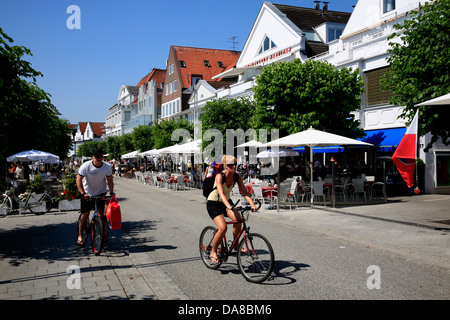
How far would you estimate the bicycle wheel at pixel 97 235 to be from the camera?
23.0 ft

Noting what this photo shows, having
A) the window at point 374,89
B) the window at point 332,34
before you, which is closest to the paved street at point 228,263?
the window at point 374,89

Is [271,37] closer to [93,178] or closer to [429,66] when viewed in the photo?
[429,66]

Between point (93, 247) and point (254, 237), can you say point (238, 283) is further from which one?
point (93, 247)

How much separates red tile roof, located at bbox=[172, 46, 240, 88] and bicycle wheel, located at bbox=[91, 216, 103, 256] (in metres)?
50.4

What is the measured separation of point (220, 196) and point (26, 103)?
728cm

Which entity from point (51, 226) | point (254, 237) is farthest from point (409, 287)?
point (51, 226)

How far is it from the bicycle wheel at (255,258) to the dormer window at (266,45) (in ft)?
102

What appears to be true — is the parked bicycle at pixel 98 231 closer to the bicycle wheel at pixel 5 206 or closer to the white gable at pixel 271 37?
the bicycle wheel at pixel 5 206

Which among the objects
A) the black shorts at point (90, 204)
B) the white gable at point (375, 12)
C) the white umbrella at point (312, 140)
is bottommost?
the black shorts at point (90, 204)

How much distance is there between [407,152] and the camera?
8.48 metres

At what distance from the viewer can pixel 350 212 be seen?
42.3ft

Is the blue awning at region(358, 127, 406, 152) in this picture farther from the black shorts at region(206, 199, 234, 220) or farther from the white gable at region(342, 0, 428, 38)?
the black shorts at region(206, 199, 234, 220)

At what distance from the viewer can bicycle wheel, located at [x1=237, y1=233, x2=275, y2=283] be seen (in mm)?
5276

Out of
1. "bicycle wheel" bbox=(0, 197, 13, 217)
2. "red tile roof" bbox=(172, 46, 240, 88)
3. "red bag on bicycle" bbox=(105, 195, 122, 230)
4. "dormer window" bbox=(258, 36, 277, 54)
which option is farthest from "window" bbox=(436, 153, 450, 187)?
"red tile roof" bbox=(172, 46, 240, 88)
